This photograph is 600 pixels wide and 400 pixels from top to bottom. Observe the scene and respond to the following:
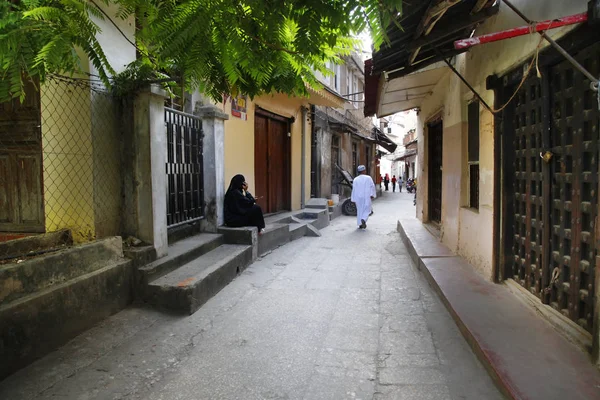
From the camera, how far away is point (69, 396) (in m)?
2.86

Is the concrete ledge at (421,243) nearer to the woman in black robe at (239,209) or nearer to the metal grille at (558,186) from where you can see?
the metal grille at (558,186)

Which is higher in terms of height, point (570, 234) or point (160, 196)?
point (160, 196)

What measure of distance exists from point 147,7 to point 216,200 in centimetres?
481

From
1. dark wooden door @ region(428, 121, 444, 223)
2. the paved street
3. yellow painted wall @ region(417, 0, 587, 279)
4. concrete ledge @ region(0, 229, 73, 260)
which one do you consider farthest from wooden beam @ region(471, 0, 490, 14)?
dark wooden door @ region(428, 121, 444, 223)

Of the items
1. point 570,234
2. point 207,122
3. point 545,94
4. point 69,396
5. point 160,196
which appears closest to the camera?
point 69,396

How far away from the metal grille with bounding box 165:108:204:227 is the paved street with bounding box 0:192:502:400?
148 cm

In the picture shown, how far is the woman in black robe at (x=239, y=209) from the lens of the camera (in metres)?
7.10

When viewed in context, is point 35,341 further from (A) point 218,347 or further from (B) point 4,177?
(B) point 4,177

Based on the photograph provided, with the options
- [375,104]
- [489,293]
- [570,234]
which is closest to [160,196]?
[489,293]

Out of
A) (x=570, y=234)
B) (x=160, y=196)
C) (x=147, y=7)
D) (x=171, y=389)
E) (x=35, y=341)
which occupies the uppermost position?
(x=147, y=7)

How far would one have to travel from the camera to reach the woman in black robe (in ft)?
23.3

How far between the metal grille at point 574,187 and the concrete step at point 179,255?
402 centimetres

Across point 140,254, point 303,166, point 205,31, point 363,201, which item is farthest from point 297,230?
point 205,31

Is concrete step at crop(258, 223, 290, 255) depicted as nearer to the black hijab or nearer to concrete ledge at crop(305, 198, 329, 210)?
the black hijab
